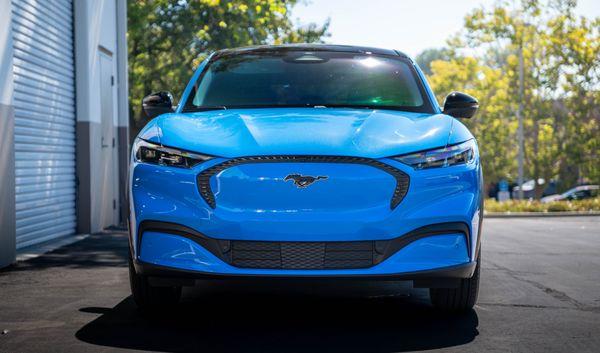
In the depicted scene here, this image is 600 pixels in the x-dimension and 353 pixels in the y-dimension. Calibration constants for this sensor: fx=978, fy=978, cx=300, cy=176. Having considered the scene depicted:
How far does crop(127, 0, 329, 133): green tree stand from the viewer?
27.2 m

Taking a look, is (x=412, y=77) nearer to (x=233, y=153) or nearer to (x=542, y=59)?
(x=233, y=153)

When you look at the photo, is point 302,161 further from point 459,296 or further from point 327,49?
point 327,49

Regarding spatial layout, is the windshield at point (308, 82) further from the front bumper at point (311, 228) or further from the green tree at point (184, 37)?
the green tree at point (184, 37)

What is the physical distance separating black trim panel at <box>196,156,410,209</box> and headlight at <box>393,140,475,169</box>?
0.09 m

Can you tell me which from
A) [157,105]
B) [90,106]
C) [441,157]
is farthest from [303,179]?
[90,106]

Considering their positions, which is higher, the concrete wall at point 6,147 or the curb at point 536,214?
the concrete wall at point 6,147

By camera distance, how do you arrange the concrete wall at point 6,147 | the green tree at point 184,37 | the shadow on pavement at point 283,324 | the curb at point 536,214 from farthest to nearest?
the curb at point 536,214 → the green tree at point 184,37 → the concrete wall at point 6,147 → the shadow on pavement at point 283,324

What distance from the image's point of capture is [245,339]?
16.2 feet

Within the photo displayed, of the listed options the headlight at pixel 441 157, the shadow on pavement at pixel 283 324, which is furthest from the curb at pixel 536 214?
the headlight at pixel 441 157

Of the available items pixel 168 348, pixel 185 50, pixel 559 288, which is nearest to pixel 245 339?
pixel 168 348

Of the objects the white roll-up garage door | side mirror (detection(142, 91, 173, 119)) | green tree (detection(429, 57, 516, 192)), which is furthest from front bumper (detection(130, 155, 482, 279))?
green tree (detection(429, 57, 516, 192))

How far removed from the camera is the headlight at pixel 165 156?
17.0 feet

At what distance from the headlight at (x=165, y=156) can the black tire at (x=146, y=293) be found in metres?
0.61

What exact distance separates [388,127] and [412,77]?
1.27 meters
